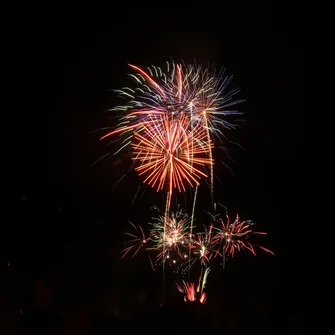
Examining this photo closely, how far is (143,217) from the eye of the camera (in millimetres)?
13016

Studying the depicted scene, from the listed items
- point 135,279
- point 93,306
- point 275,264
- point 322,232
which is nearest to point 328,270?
point 275,264

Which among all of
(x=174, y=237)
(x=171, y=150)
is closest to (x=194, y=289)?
(x=174, y=237)

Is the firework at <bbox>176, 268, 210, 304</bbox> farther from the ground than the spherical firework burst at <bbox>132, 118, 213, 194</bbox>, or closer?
closer

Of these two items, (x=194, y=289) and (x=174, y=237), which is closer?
(x=174, y=237)

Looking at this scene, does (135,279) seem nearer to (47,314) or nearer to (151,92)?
(151,92)

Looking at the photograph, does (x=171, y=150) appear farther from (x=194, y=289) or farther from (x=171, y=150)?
(x=194, y=289)

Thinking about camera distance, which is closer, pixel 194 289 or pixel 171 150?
pixel 171 150

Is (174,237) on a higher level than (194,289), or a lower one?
higher

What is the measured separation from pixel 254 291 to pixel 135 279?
2527 millimetres

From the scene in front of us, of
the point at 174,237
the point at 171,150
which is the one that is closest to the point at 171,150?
the point at 171,150

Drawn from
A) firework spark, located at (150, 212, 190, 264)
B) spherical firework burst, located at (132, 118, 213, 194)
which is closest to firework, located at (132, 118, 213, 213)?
spherical firework burst, located at (132, 118, 213, 194)

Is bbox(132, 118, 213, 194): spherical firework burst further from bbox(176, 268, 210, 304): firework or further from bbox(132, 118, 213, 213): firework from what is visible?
bbox(176, 268, 210, 304): firework

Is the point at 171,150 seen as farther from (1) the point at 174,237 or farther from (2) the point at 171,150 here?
(1) the point at 174,237

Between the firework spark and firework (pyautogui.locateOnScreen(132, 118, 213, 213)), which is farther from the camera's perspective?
the firework spark
